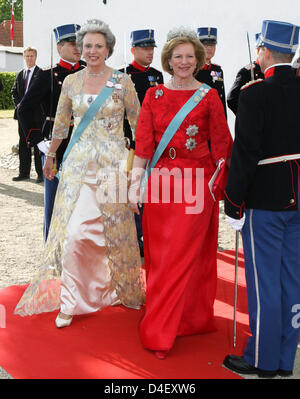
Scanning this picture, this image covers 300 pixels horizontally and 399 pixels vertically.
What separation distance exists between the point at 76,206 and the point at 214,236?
3.13 ft

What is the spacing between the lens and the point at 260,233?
3.11 meters

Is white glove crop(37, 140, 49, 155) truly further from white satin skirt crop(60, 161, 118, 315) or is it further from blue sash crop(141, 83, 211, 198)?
blue sash crop(141, 83, 211, 198)

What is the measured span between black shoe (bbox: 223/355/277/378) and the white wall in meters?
4.78

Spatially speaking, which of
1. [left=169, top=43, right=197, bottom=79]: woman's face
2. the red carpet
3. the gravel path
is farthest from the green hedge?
[left=169, top=43, right=197, bottom=79]: woman's face

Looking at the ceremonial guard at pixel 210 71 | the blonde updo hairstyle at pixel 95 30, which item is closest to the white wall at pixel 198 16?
the ceremonial guard at pixel 210 71

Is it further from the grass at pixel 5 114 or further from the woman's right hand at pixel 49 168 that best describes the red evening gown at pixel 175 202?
the grass at pixel 5 114

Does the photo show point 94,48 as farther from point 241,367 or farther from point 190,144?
point 241,367

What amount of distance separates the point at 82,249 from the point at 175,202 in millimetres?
786

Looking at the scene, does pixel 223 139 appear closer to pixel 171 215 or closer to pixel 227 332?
pixel 171 215

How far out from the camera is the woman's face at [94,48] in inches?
152

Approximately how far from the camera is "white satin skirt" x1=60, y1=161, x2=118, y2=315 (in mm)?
3912

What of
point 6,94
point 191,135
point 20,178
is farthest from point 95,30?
point 6,94
